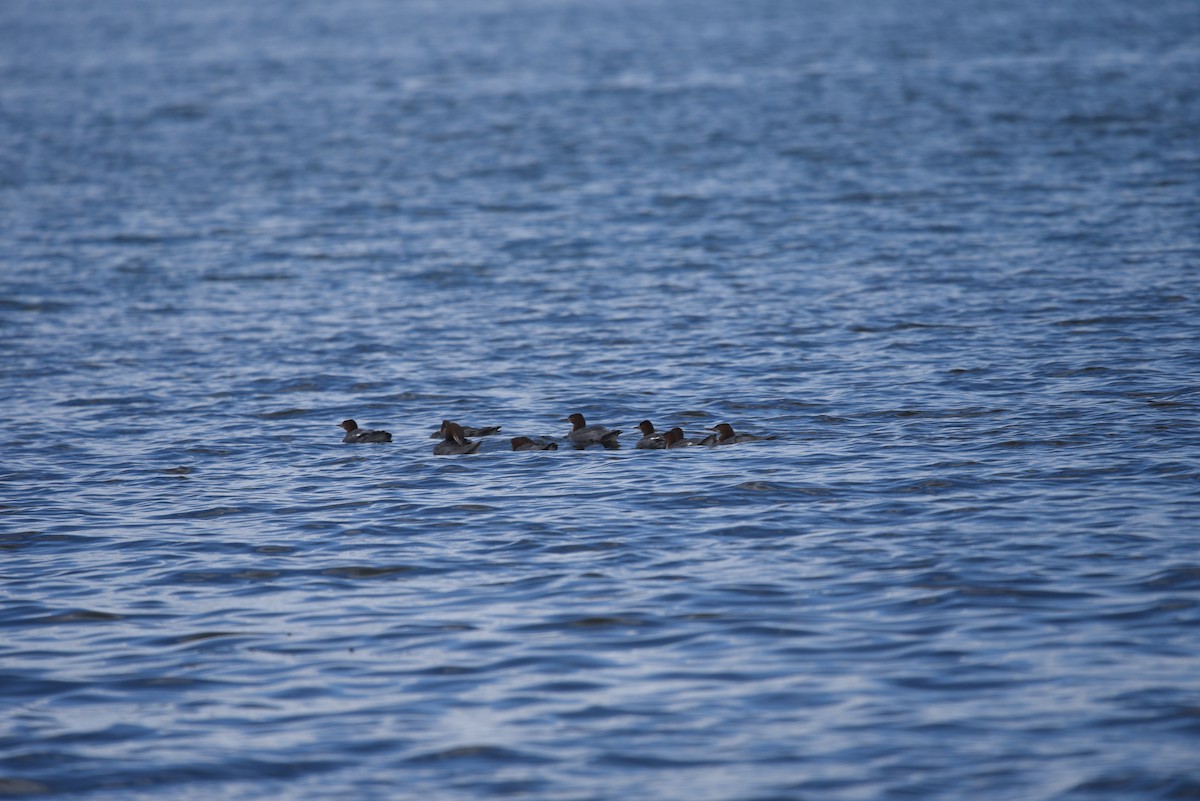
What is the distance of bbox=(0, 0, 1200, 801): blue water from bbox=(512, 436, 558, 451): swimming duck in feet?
0.37

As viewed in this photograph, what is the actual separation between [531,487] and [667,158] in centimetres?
2696

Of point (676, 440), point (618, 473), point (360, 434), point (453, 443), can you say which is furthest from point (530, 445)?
point (360, 434)

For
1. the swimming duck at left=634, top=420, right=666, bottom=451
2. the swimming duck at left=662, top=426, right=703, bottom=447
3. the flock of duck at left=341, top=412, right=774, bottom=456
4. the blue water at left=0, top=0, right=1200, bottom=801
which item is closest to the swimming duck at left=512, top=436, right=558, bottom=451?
the flock of duck at left=341, top=412, right=774, bottom=456

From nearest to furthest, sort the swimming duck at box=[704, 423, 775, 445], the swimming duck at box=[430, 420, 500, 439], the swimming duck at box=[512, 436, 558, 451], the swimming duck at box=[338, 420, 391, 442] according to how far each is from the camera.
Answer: the swimming duck at box=[704, 423, 775, 445]
the swimming duck at box=[512, 436, 558, 451]
the swimming duck at box=[430, 420, 500, 439]
the swimming duck at box=[338, 420, 391, 442]

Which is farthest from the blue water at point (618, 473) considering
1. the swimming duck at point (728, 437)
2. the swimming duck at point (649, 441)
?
the swimming duck at point (649, 441)

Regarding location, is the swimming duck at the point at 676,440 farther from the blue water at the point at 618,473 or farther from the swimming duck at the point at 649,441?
the blue water at the point at 618,473

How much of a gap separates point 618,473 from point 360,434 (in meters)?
3.44

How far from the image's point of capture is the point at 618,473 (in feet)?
52.6

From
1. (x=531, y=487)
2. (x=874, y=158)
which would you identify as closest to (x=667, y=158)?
(x=874, y=158)

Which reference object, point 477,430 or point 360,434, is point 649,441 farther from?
point 360,434

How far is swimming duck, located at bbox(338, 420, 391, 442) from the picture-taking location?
17.4 m

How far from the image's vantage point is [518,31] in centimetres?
9144

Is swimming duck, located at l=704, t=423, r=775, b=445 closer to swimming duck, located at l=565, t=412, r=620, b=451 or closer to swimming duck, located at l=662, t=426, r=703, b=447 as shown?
swimming duck, located at l=662, t=426, r=703, b=447

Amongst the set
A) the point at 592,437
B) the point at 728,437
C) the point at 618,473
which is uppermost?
the point at 592,437
